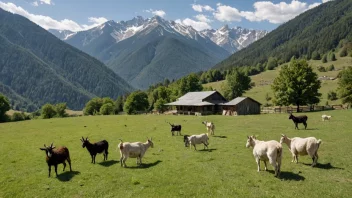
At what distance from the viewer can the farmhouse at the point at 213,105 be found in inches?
2932

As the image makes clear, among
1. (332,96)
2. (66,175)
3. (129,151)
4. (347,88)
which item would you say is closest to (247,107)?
(347,88)

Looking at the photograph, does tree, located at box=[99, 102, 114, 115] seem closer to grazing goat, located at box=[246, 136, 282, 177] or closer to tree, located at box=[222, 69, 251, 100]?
tree, located at box=[222, 69, 251, 100]

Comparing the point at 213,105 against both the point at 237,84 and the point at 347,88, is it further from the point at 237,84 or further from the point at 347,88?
the point at 347,88

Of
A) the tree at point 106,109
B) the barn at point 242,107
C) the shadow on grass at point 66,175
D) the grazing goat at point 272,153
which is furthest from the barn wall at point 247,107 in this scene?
the tree at point 106,109

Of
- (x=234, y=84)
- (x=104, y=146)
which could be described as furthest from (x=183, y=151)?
(x=234, y=84)

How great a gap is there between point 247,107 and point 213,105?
1198cm

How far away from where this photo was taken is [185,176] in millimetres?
17938

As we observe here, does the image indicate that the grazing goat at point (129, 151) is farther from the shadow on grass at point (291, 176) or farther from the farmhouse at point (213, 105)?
the farmhouse at point (213, 105)

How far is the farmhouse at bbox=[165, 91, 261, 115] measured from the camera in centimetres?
7447

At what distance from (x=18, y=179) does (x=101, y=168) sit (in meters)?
5.66

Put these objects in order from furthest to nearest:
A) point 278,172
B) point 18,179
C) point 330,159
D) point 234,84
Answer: point 234,84 < point 330,159 < point 18,179 < point 278,172

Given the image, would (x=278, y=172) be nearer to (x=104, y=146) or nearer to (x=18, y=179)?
(x=104, y=146)

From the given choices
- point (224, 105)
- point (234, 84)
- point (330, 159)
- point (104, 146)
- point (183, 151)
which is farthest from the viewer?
point (234, 84)

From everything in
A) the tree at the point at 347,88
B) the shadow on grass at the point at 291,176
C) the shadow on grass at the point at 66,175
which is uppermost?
the tree at the point at 347,88
